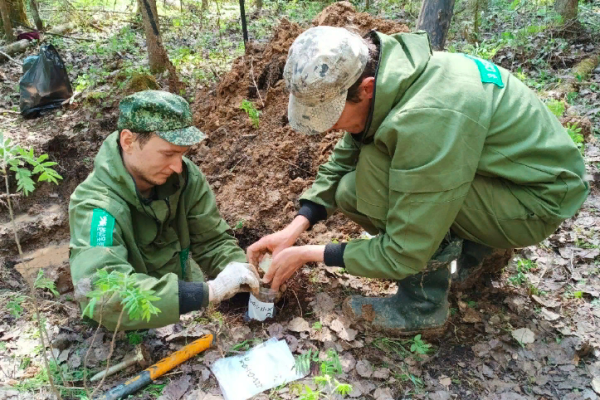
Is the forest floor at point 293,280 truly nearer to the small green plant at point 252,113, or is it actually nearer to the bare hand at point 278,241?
the small green plant at point 252,113

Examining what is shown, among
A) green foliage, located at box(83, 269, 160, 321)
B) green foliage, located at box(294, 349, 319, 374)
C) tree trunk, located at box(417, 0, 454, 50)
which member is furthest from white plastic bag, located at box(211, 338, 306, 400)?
tree trunk, located at box(417, 0, 454, 50)

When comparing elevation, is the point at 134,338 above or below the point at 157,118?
below

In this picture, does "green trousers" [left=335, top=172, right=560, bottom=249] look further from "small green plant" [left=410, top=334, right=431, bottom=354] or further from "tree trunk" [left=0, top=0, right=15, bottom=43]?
"tree trunk" [left=0, top=0, right=15, bottom=43]

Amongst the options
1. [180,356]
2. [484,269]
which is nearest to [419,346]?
[484,269]

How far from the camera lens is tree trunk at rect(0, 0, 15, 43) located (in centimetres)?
736

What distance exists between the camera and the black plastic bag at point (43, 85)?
5.47 metres

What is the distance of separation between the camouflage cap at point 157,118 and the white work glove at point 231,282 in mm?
736

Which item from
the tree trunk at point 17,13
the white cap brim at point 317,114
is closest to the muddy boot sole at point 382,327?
the white cap brim at point 317,114

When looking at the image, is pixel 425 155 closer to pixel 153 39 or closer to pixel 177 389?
pixel 177 389

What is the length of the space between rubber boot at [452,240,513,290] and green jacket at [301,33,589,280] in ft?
1.57

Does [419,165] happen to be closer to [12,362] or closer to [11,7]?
[12,362]

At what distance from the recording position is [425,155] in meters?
1.95

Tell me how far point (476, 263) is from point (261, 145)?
228 cm

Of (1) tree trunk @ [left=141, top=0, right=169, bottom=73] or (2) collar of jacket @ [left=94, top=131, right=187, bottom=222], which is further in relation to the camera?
(1) tree trunk @ [left=141, top=0, right=169, bottom=73]
